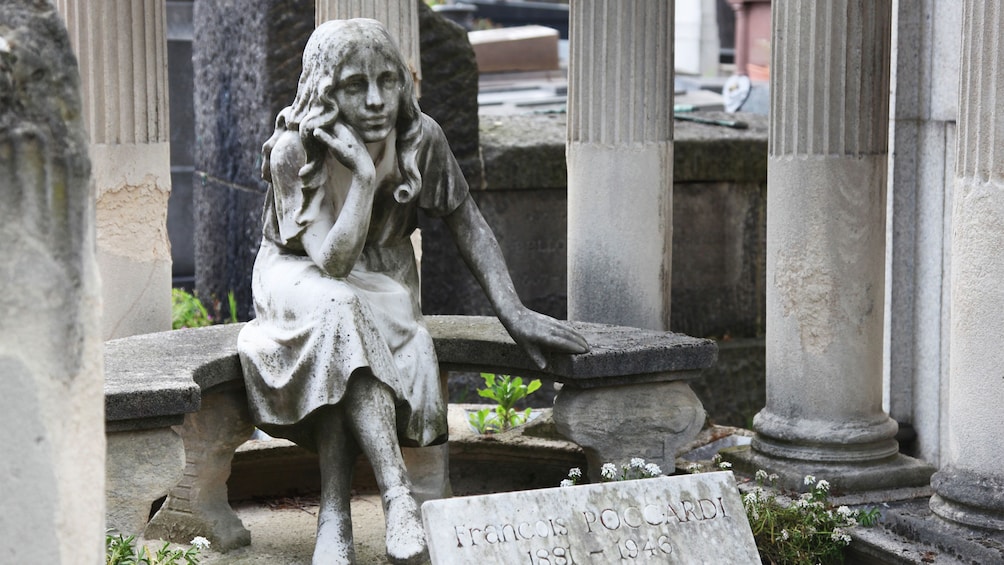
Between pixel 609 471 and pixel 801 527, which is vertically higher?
pixel 609 471

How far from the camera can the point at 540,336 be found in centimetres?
639

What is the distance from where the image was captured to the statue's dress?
5855mm

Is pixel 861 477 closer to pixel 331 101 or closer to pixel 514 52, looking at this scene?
pixel 331 101

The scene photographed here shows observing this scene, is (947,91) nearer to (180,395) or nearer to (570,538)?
(570,538)

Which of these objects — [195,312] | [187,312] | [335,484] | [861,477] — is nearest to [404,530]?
[335,484]

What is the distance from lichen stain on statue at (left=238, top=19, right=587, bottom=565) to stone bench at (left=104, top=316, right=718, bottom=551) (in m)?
0.23

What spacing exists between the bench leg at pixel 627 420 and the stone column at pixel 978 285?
1.19 meters

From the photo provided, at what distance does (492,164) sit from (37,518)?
844 centimetres

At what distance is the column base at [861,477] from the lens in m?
7.01

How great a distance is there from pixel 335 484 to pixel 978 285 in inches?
105

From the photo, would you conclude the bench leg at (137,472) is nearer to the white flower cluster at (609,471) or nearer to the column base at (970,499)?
the white flower cluster at (609,471)

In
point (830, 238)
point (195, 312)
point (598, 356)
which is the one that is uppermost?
point (830, 238)

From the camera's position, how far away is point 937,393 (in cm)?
852

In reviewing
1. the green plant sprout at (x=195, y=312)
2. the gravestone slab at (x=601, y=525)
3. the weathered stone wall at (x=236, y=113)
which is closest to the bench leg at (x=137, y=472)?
the gravestone slab at (x=601, y=525)
